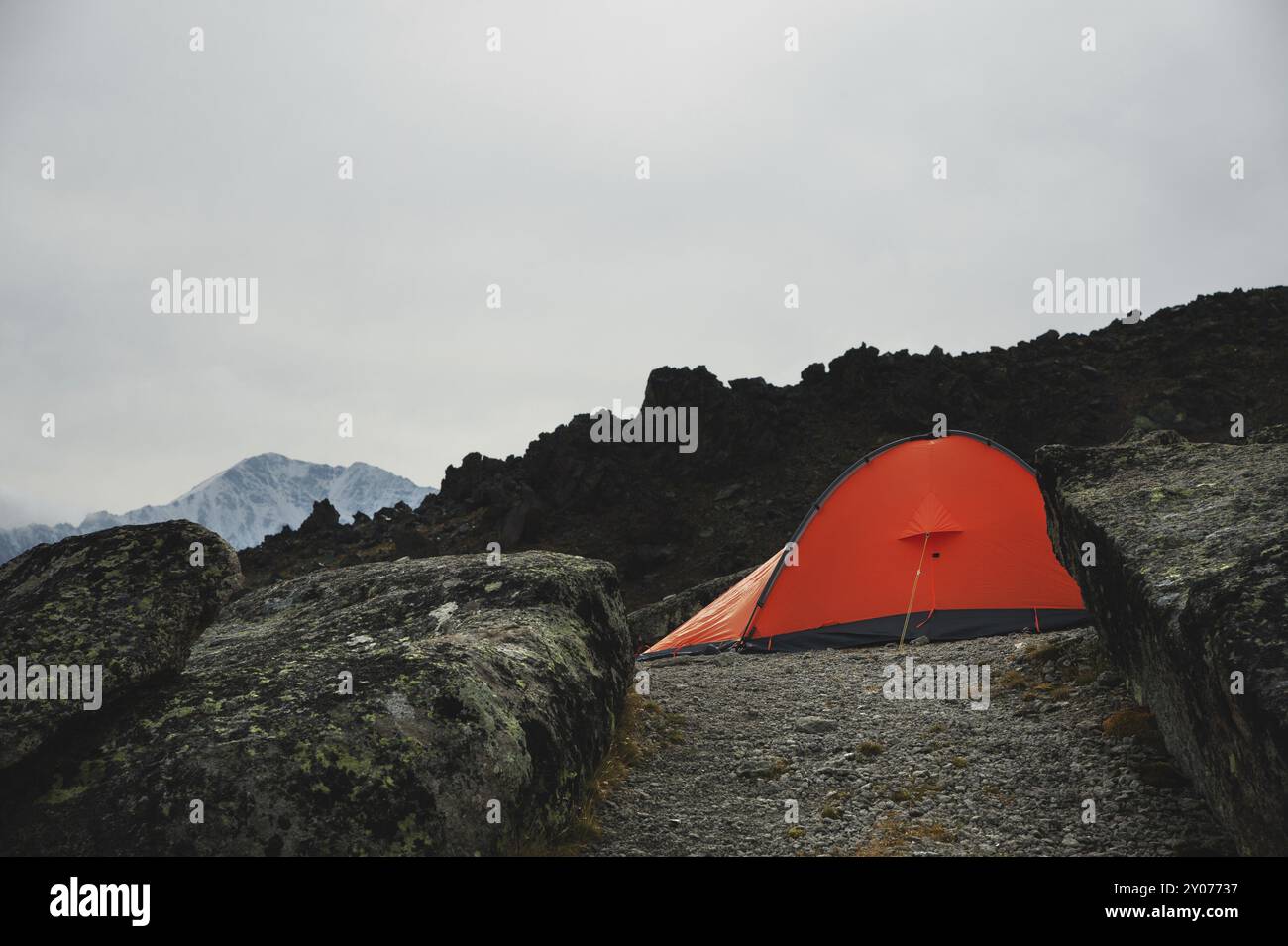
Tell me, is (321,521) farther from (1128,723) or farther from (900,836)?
(1128,723)

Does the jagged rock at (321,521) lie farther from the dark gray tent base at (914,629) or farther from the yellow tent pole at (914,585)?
the yellow tent pole at (914,585)

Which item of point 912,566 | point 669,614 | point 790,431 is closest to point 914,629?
point 912,566

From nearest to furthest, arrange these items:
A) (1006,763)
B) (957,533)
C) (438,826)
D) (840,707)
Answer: (438,826)
(1006,763)
(840,707)
(957,533)

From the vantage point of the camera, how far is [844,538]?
17609mm

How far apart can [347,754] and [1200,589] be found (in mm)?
6436

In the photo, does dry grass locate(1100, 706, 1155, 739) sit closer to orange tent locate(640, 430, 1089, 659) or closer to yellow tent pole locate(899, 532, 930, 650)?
orange tent locate(640, 430, 1089, 659)

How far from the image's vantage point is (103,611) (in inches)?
268

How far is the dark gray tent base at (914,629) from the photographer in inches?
606

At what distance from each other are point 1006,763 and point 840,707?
9.76 ft

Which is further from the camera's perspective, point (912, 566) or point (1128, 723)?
point (912, 566)

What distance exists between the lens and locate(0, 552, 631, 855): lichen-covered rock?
558cm

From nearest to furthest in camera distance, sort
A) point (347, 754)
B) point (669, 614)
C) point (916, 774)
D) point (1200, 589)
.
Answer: point (347, 754), point (1200, 589), point (916, 774), point (669, 614)
